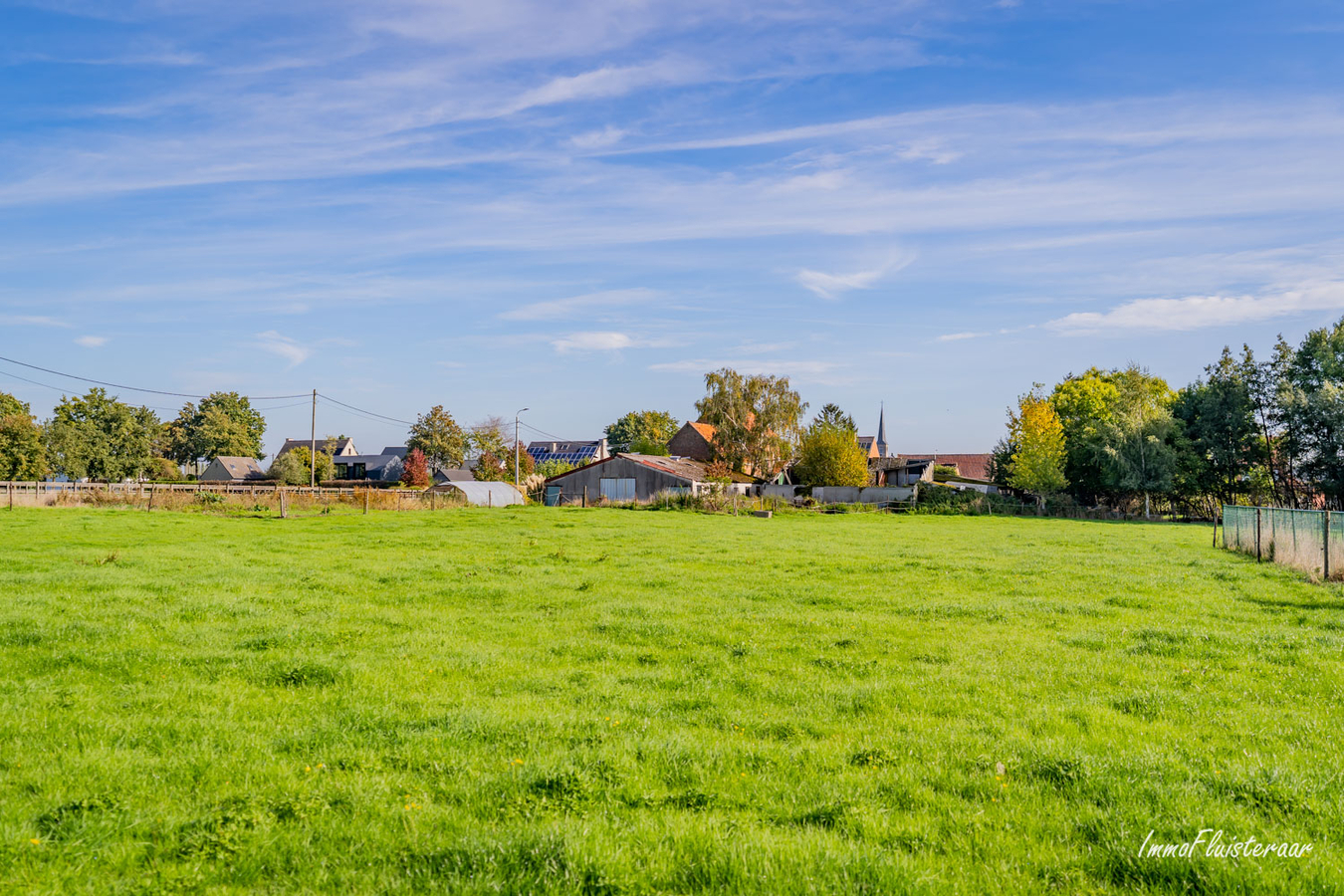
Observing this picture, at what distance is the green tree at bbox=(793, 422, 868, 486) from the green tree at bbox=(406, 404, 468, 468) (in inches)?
2023

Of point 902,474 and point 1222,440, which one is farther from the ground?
point 1222,440

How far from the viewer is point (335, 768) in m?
6.30

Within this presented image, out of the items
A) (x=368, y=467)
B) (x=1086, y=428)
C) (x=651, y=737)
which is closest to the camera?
(x=651, y=737)

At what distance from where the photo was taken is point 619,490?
6625cm

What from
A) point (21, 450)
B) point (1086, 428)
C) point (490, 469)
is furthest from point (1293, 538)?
point (21, 450)

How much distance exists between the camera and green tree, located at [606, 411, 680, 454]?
129 metres

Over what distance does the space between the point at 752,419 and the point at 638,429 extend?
48.9 meters

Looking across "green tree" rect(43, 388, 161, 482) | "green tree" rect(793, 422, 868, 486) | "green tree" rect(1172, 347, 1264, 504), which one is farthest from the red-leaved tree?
"green tree" rect(1172, 347, 1264, 504)

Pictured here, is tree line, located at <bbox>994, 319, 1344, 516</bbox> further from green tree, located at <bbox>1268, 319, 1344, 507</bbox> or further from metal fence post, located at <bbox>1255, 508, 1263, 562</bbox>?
metal fence post, located at <bbox>1255, 508, 1263, 562</bbox>

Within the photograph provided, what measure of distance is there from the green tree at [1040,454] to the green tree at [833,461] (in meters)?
13.8

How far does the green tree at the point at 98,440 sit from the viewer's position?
80312 mm

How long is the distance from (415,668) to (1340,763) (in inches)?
358

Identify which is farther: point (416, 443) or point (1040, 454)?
point (416, 443)

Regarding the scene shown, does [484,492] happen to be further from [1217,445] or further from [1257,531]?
[1217,445]
